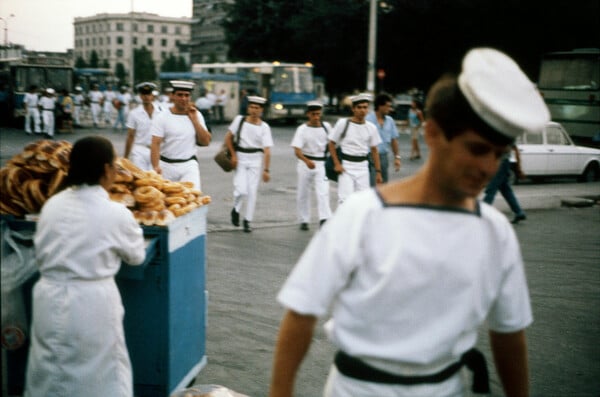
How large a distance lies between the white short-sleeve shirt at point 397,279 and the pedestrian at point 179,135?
626cm

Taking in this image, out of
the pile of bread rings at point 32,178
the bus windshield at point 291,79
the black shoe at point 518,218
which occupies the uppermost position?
the bus windshield at point 291,79

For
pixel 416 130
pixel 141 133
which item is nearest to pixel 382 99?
pixel 141 133

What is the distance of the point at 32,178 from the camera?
4.05 m

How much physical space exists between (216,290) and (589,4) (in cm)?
3054

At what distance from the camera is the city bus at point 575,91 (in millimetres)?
25188

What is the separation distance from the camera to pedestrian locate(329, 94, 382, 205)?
948 centimetres

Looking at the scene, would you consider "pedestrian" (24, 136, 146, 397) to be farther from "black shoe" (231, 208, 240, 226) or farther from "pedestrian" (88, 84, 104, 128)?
"pedestrian" (88, 84, 104, 128)

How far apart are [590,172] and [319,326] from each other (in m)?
14.3

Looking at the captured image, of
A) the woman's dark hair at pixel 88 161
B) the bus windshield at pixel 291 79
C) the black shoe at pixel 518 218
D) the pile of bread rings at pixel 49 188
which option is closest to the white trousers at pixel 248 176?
the black shoe at pixel 518 218

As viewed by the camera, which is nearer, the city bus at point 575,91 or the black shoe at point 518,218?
the black shoe at point 518,218

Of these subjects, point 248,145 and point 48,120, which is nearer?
point 248,145

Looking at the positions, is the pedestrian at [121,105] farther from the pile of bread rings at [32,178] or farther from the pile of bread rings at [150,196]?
the pile of bread rings at [32,178]

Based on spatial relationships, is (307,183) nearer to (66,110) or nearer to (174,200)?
(174,200)

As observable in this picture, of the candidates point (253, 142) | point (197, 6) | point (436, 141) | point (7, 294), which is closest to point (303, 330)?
point (436, 141)
